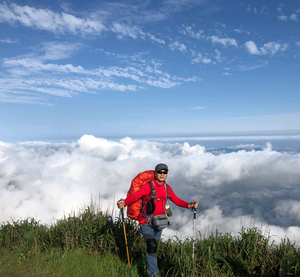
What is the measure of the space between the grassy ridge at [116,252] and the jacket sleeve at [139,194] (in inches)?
68.5

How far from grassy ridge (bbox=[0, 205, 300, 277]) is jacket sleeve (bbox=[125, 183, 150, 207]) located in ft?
5.71

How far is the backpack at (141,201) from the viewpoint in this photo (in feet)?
15.1

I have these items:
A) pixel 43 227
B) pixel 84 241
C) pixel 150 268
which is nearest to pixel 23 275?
pixel 84 241

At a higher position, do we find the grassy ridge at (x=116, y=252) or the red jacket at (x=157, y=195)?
the red jacket at (x=157, y=195)

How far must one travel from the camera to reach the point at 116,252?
6344 mm

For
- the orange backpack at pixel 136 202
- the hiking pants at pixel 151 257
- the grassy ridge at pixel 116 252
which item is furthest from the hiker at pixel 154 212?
the grassy ridge at pixel 116 252

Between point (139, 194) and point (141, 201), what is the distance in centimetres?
35

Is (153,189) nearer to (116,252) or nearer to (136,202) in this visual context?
(136,202)

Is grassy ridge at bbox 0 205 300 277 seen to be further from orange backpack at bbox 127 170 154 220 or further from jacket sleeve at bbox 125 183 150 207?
jacket sleeve at bbox 125 183 150 207

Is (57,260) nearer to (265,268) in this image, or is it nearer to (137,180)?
A: (137,180)

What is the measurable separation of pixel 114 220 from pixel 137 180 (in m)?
2.95

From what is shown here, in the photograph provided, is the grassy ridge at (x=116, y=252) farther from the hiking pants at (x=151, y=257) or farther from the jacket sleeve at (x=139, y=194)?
the jacket sleeve at (x=139, y=194)

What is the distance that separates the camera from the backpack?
181 inches

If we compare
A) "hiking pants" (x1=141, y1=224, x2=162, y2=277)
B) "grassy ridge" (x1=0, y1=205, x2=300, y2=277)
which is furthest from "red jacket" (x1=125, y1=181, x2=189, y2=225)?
"grassy ridge" (x1=0, y1=205, x2=300, y2=277)
